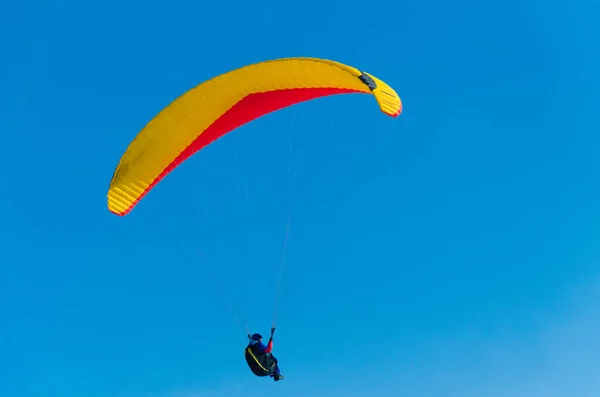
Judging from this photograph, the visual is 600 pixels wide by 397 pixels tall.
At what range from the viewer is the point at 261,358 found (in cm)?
1961

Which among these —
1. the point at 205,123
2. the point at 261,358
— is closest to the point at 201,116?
the point at 205,123

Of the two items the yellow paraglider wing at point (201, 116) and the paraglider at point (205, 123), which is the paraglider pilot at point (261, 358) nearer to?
the paraglider at point (205, 123)

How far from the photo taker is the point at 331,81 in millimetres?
18234

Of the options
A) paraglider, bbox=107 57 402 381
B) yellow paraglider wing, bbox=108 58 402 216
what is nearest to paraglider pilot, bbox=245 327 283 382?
paraglider, bbox=107 57 402 381

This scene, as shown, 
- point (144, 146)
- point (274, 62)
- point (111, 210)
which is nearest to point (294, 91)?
point (274, 62)

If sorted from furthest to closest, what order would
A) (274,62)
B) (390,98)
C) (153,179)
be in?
(153,179) < (274,62) < (390,98)

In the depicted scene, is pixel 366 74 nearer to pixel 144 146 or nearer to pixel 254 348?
pixel 144 146

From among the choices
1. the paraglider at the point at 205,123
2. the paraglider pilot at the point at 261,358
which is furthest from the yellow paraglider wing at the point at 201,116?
the paraglider pilot at the point at 261,358

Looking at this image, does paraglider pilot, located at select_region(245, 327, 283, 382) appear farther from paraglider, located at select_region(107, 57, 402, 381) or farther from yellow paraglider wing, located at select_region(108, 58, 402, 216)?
yellow paraglider wing, located at select_region(108, 58, 402, 216)

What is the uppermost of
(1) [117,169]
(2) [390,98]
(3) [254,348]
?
(1) [117,169]

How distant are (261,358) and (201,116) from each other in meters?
6.42

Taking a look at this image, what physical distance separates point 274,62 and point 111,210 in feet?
18.6

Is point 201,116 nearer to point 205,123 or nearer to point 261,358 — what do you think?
point 205,123

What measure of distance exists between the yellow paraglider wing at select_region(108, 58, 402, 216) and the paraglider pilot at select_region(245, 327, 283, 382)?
4.76 metres
